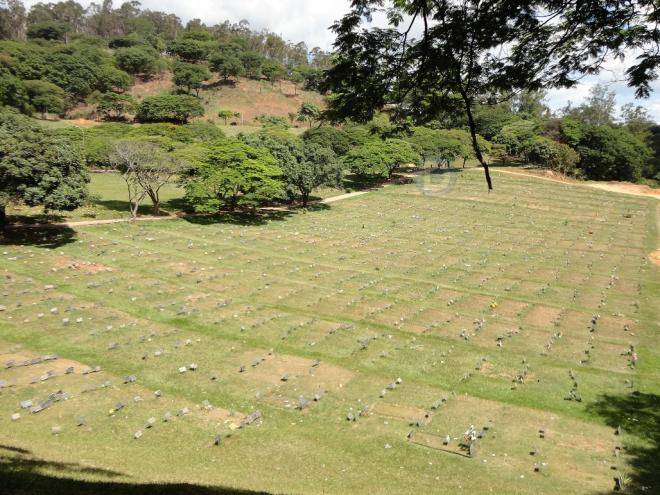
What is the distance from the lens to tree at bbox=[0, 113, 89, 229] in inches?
1284

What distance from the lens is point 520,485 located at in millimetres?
12711

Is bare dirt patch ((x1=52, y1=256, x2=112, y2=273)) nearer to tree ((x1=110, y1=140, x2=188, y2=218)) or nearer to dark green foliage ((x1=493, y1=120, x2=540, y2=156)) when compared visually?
tree ((x1=110, y1=140, x2=188, y2=218))

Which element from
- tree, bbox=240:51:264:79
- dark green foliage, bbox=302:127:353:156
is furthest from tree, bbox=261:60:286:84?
dark green foliage, bbox=302:127:353:156

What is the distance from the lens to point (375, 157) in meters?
77.8

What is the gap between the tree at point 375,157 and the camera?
254ft

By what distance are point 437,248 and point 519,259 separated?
7427 mm

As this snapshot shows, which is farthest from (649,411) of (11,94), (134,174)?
(11,94)

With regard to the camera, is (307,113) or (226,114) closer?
(226,114)

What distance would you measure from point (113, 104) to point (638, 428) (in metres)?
112

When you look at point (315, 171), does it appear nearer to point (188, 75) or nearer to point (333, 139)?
point (333, 139)

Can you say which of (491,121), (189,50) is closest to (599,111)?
(491,121)

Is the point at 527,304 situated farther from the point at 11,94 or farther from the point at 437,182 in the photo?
the point at 11,94

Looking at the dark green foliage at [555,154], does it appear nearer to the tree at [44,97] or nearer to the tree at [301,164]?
the tree at [301,164]

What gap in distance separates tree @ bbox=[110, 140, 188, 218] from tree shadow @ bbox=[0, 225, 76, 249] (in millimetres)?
8121
